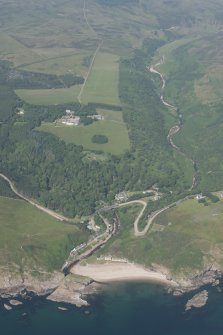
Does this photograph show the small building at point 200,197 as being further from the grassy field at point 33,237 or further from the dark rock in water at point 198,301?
the dark rock in water at point 198,301

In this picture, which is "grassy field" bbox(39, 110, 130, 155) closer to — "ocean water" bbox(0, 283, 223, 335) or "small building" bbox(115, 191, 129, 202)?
"small building" bbox(115, 191, 129, 202)

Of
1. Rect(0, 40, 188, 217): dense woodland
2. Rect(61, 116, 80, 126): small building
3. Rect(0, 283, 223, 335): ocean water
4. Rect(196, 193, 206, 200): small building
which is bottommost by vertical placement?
Rect(61, 116, 80, 126): small building

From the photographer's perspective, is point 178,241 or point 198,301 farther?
point 178,241

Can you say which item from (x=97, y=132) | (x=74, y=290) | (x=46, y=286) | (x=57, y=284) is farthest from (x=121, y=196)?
(x=46, y=286)

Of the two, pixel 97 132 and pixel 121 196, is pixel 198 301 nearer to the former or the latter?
pixel 121 196

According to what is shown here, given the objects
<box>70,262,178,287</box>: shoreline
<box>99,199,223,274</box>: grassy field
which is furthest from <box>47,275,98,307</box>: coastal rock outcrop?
<box>99,199,223,274</box>: grassy field

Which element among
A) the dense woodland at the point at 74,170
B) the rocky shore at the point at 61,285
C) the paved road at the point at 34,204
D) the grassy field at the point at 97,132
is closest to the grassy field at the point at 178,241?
the rocky shore at the point at 61,285
